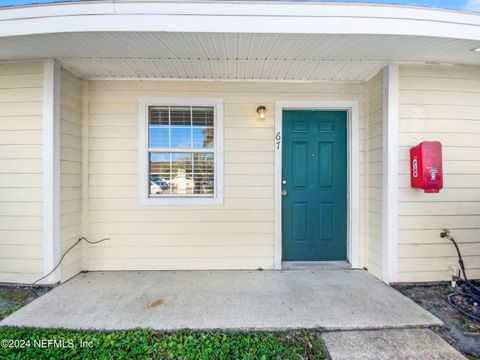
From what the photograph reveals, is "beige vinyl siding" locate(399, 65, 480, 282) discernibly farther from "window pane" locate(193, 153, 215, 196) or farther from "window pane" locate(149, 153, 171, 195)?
"window pane" locate(149, 153, 171, 195)

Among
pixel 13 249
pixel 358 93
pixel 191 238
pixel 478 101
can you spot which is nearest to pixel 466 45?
pixel 478 101

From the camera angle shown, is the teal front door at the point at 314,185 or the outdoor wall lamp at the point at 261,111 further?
the teal front door at the point at 314,185

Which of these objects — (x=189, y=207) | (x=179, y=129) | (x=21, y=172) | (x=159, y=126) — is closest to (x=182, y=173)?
(x=189, y=207)

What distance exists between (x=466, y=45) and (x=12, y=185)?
15.7 ft

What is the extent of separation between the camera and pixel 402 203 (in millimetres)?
2730

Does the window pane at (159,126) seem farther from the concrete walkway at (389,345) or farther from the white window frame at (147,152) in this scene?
the concrete walkway at (389,345)

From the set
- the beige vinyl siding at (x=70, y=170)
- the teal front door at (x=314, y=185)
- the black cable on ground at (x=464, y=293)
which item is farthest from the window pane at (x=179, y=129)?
the black cable on ground at (x=464, y=293)

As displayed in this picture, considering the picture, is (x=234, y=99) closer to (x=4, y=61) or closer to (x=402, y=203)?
(x=402, y=203)

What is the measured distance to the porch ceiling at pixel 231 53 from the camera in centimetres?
221

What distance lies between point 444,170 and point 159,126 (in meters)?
3.38

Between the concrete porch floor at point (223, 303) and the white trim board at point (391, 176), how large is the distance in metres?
0.30

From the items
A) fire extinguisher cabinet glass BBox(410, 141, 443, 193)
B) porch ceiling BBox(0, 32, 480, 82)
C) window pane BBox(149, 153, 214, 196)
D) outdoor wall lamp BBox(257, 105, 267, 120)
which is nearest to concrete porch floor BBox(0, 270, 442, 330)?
window pane BBox(149, 153, 214, 196)

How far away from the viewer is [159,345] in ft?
5.90

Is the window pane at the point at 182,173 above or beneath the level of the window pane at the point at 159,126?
beneath
